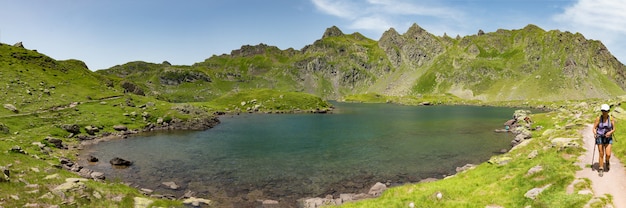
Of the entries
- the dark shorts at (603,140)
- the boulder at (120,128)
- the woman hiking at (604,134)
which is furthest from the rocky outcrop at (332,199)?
the boulder at (120,128)

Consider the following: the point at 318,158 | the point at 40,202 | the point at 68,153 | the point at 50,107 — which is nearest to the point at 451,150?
the point at 318,158

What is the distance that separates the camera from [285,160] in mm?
60062

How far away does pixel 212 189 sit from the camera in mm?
43031

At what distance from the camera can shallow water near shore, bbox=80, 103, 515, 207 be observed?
4400cm

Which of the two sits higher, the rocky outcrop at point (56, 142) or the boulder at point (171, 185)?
the rocky outcrop at point (56, 142)

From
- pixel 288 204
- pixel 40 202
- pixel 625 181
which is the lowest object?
pixel 288 204

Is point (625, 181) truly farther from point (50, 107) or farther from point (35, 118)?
point (50, 107)

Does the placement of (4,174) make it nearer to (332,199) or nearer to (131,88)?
(332,199)

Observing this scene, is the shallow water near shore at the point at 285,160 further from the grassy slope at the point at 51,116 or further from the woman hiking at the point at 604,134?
the woman hiking at the point at 604,134

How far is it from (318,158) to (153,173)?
28.6 metres

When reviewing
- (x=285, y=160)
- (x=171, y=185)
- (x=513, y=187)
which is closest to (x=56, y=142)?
(x=171, y=185)

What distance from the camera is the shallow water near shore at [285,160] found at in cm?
4400

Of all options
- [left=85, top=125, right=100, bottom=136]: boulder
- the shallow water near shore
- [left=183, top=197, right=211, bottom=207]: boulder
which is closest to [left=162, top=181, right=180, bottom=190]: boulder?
the shallow water near shore

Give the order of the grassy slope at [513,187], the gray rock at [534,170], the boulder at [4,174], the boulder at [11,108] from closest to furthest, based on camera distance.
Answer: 1. the grassy slope at [513,187]
2. the gray rock at [534,170]
3. the boulder at [4,174]
4. the boulder at [11,108]
